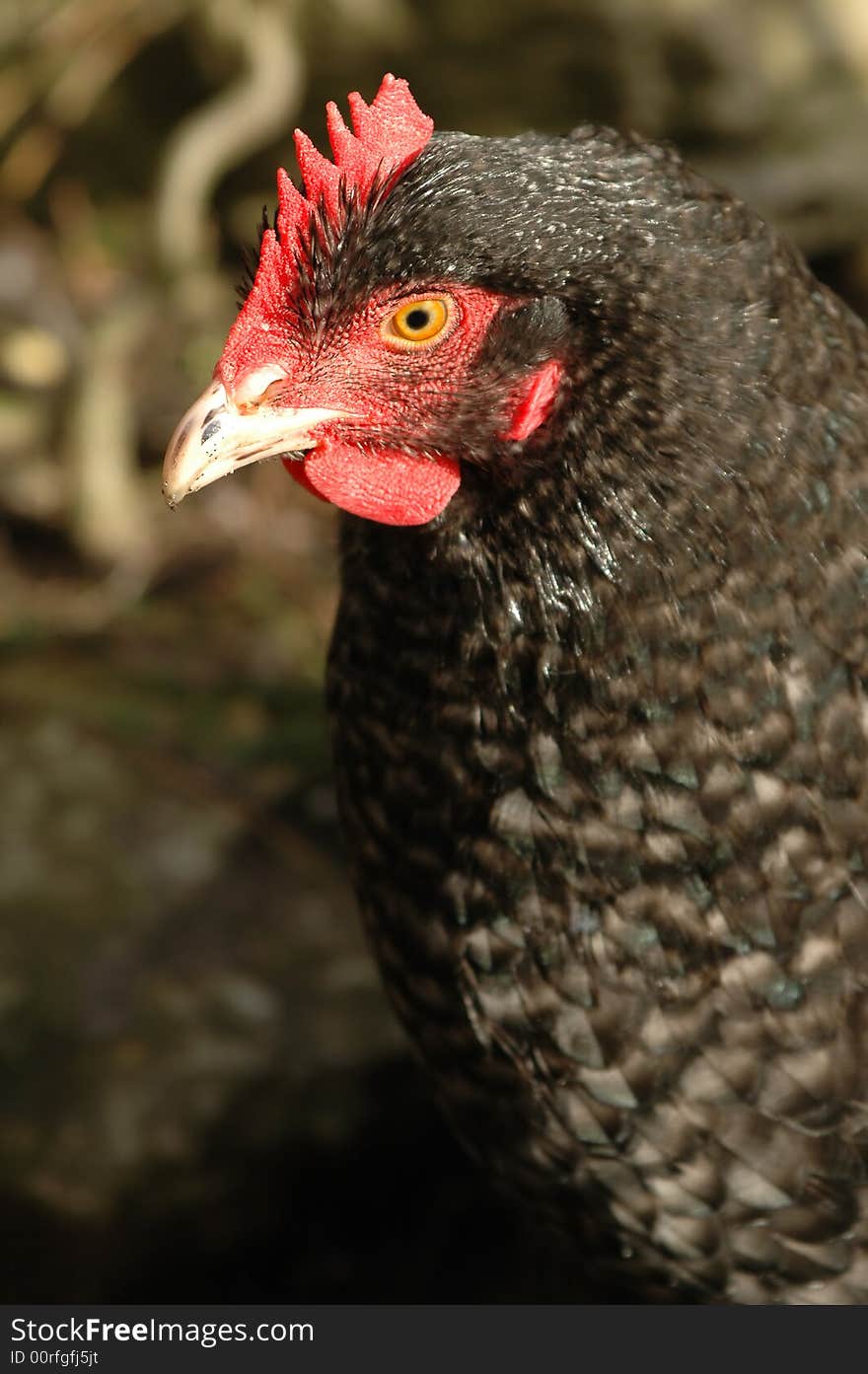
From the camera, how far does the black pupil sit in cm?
146

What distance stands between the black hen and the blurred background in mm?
584

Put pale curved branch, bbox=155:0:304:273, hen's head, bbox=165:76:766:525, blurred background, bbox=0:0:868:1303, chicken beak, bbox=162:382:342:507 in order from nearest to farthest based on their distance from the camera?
hen's head, bbox=165:76:766:525 < chicken beak, bbox=162:382:342:507 < blurred background, bbox=0:0:868:1303 < pale curved branch, bbox=155:0:304:273

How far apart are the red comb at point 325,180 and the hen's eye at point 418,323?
0.11 metres

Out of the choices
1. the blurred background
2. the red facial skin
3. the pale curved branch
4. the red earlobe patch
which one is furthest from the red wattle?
the pale curved branch

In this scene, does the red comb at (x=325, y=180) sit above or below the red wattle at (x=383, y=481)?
above

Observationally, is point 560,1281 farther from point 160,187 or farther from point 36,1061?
point 160,187

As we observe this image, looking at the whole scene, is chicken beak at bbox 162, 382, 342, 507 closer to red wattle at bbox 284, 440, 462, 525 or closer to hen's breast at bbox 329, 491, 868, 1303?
red wattle at bbox 284, 440, 462, 525

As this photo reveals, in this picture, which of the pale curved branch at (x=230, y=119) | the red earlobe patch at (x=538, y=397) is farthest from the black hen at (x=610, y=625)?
the pale curved branch at (x=230, y=119)

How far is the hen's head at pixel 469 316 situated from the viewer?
1400 millimetres

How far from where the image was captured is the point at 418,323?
1.47m

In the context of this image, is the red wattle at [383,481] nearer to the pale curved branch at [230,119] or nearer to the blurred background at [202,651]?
the blurred background at [202,651]

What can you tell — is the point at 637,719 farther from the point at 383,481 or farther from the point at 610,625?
the point at 383,481

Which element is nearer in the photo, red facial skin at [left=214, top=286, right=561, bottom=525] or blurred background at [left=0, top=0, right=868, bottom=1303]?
red facial skin at [left=214, top=286, right=561, bottom=525]

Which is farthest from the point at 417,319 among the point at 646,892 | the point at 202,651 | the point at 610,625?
the point at 202,651
